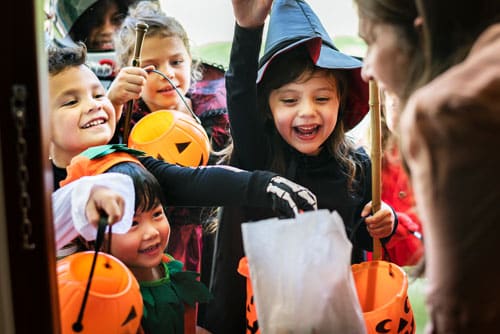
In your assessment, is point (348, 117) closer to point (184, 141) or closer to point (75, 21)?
point (184, 141)

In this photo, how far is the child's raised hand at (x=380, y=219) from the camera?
63.2 inches

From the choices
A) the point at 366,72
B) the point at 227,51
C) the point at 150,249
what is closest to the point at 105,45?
the point at 227,51

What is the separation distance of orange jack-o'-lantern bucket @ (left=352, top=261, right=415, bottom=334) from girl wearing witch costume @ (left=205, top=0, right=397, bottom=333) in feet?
0.17

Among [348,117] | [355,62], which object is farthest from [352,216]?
[355,62]

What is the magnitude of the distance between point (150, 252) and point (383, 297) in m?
0.59

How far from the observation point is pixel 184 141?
1578 mm

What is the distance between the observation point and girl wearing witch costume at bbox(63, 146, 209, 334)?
60.2 inches

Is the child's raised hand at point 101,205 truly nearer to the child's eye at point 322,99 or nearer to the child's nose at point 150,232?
the child's nose at point 150,232

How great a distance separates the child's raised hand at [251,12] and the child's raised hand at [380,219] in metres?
0.53

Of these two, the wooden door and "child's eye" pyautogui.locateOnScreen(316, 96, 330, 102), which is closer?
the wooden door

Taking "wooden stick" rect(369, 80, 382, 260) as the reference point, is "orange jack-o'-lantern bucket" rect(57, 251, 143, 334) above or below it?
below

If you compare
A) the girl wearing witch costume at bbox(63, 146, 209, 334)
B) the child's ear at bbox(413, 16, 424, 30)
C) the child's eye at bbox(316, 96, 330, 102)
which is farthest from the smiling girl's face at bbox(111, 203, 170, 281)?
the child's ear at bbox(413, 16, 424, 30)

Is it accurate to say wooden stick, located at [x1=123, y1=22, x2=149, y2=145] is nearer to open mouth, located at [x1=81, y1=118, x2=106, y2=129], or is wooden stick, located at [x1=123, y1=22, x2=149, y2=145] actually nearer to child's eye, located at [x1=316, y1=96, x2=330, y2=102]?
open mouth, located at [x1=81, y1=118, x2=106, y2=129]

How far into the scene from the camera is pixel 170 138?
157 cm
